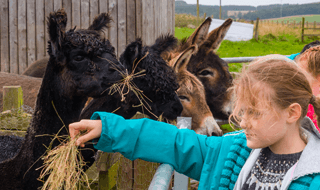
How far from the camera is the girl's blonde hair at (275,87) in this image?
1.36 meters

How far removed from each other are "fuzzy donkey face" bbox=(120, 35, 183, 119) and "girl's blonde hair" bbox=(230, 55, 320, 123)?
1784 mm

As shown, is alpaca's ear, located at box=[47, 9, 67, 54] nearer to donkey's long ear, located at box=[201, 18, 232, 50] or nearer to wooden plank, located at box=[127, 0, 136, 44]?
donkey's long ear, located at box=[201, 18, 232, 50]

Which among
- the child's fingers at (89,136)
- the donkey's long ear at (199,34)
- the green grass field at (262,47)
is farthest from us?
the green grass field at (262,47)

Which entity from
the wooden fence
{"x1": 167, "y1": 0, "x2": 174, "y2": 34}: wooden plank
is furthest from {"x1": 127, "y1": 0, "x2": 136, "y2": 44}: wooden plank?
{"x1": 167, "y1": 0, "x2": 174, "y2": 34}: wooden plank

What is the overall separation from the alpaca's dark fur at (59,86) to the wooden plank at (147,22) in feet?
11.3

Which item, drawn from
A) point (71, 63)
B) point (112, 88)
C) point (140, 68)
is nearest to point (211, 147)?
point (112, 88)

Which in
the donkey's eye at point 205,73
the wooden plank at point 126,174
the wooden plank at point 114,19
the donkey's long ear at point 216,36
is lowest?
the wooden plank at point 126,174

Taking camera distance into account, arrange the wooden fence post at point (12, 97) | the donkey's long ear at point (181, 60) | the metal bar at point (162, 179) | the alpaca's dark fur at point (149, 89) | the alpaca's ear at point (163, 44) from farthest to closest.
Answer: the donkey's long ear at point (181, 60)
the alpaca's ear at point (163, 44)
the wooden fence post at point (12, 97)
the alpaca's dark fur at point (149, 89)
the metal bar at point (162, 179)

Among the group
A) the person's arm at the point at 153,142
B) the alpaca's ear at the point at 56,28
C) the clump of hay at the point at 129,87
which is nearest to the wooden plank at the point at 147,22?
the clump of hay at the point at 129,87

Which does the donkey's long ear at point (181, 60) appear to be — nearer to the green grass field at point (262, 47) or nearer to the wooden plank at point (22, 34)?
the wooden plank at point (22, 34)

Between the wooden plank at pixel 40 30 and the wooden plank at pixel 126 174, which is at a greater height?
the wooden plank at pixel 40 30

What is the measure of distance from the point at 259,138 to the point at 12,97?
2.99 meters

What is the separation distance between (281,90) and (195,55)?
3760 mm

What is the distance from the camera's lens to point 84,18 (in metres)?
5.90
